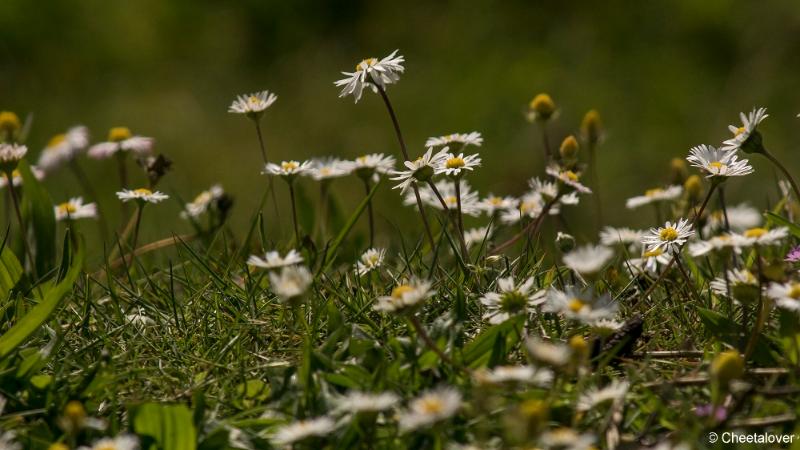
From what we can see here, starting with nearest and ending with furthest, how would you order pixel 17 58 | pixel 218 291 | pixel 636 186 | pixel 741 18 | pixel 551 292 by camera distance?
1. pixel 551 292
2. pixel 218 291
3. pixel 636 186
4. pixel 741 18
5. pixel 17 58

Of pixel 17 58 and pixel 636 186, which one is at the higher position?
pixel 17 58

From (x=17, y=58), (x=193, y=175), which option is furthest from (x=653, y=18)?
(x=17, y=58)

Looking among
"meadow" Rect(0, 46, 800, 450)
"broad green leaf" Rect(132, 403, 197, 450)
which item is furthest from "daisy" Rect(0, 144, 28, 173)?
"broad green leaf" Rect(132, 403, 197, 450)

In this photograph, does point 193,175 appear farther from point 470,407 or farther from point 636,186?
point 470,407

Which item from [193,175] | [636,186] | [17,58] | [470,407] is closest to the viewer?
[470,407]

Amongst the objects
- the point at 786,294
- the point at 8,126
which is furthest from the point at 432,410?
the point at 8,126

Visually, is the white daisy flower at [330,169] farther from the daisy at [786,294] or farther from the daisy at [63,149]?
the daisy at [786,294]
